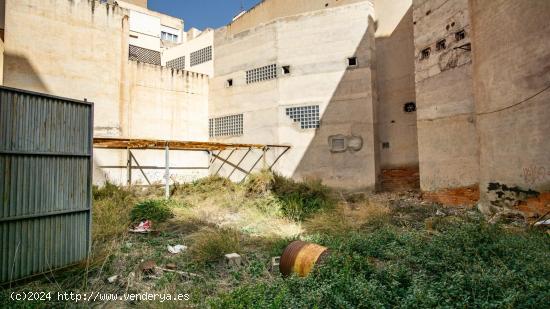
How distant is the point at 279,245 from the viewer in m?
6.11

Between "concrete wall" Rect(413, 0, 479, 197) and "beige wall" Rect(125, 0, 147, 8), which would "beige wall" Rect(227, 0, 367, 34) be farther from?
"beige wall" Rect(125, 0, 147, 8)

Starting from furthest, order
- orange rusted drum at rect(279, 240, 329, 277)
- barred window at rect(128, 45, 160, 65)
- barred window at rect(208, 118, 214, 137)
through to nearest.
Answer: barred window at rect(128, 45, 160, 65)
barred window at rect(208, 118, 214, 137)
orange rusted drum at rect(279, 240, 329, 277)

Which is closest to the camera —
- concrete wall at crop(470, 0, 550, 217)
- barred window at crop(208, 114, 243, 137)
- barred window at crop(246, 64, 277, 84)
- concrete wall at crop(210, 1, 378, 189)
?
concrete wall at crop(470, 0, 550, 217)

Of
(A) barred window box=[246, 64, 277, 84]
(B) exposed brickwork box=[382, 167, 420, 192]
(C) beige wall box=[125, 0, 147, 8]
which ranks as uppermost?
(C) beige wall box=[125, 0, 147, 8]

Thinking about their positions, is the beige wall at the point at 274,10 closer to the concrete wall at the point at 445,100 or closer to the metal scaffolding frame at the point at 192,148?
the concrete wall at the point at 445,100

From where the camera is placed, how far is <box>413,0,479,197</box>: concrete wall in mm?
10047

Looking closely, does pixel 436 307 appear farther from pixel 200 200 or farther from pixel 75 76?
pixel 75 76

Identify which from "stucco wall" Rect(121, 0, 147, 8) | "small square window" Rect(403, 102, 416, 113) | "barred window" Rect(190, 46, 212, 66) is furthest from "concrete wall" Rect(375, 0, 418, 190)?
"stucco wall" Rect(121, 0, 147, 8)

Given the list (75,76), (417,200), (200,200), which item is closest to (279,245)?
(200,200)

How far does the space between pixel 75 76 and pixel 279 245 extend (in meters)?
12.4

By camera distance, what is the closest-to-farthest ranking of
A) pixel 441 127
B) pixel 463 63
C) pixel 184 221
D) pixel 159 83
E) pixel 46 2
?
pixel 184 221 < pixel 463 63 < pixel 441 127 < pixel 46 2 < pixel 159 83

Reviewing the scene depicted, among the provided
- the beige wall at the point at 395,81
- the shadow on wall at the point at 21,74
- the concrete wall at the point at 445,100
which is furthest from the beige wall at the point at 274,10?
the shadow on wall at the point at 21,74

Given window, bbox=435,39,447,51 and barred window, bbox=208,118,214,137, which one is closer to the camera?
window, bbox=435,39,447,51

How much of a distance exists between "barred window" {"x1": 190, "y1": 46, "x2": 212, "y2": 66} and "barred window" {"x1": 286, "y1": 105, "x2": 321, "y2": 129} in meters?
6.65
